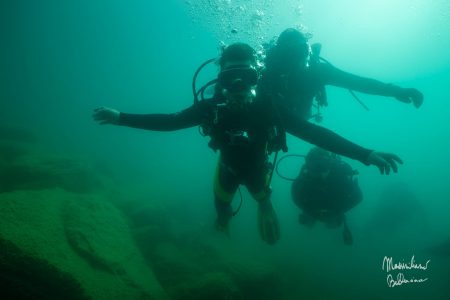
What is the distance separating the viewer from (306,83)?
6652mm

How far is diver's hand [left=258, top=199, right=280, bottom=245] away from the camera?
18.4ft

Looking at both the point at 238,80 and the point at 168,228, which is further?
the point at 168,228

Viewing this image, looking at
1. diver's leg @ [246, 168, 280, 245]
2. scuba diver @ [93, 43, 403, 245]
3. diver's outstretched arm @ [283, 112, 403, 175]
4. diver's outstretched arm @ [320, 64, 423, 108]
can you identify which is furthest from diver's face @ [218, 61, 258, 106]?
diver's outstretched arm @ [320, 64, 423, 108]

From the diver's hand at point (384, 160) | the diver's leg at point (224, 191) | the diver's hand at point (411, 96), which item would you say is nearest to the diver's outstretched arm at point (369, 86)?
the diver's hand at point (411, 96)

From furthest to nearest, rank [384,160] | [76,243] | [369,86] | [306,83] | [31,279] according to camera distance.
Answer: [306,83] < [369,86] < [76,243] < [31,279] < [384,160]

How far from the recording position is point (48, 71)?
312 feet

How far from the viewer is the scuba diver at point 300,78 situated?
6281 millimetres

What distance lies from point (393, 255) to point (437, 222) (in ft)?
54.0

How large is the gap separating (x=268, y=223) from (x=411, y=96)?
350 centimetres

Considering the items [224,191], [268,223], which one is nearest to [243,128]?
[224,191]

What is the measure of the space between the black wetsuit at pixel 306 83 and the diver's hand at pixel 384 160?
2.36m

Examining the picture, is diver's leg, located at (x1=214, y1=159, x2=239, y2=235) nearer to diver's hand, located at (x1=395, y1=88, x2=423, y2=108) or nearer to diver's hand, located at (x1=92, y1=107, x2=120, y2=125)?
diver's hand, located at (x1=92, y1=107, x2=120, y2=125)

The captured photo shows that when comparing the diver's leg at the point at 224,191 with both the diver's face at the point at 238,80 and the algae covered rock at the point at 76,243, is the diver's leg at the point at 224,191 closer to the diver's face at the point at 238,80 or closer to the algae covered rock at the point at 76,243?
the diver's face at the point at 238,80

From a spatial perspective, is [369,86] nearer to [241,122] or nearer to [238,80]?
[241,122]
